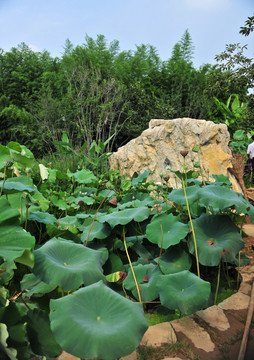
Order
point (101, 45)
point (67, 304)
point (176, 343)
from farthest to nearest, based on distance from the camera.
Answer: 1. point (101, 45)
2. point (176, 343)
3. point (67, 304)

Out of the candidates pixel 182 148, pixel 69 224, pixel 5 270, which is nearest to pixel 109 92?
pixel 182 148

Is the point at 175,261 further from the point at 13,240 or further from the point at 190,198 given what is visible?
the point at 13,240

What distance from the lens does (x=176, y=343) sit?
4.17 feet

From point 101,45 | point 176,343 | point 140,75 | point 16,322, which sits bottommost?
point 176,343

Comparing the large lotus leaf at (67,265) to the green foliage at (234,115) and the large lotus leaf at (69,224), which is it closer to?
the large lotus leaf at (69,224)

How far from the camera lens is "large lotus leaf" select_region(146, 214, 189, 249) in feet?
5.61

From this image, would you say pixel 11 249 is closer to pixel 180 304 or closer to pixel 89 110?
pixel 180 304

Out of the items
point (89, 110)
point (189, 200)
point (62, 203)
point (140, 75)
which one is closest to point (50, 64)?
point (140, 75)

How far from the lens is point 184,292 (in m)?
1.38

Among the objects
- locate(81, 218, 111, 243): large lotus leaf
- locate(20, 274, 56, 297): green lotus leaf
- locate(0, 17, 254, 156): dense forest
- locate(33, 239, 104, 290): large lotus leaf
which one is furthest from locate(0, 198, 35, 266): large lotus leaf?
locate(0, 17, 254, 156): dense forest

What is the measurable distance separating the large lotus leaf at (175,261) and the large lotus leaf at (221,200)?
34cm

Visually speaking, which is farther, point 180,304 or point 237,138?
point 237,138

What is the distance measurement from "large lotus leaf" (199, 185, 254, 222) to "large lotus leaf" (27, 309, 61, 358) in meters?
0.96

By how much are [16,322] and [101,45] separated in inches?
590
